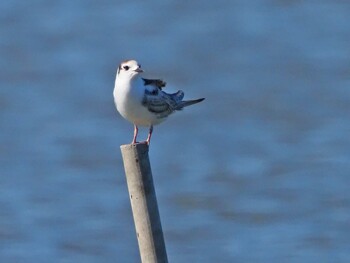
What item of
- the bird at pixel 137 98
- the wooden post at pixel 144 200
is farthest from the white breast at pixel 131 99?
the wooden post at pixel 144 200

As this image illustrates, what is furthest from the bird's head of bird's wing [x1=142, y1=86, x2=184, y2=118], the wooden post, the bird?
the wooden post

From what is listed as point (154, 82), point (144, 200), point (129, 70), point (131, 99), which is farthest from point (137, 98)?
point (144, 200)

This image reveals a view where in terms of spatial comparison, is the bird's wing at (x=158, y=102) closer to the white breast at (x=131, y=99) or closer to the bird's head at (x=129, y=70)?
the white breast at (x=131, y=99)

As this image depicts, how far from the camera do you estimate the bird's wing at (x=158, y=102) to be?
344 inches

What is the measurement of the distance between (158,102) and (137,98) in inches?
8.8

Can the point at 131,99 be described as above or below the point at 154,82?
below

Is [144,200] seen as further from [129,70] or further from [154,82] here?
[154,82]

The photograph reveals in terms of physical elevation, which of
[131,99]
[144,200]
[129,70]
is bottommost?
[144,200]

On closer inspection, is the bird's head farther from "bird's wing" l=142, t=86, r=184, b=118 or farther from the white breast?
"bird's wing" l=142, t=86, r=184, b=118

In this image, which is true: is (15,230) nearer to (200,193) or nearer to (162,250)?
(200,193)

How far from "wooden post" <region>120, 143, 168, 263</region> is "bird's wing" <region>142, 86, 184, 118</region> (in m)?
1.20

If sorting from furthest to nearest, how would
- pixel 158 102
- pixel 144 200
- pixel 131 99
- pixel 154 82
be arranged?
pixel 154 82 < pixel 158 102 < pixel 131 99 < pixel 144 200

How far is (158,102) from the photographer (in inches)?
348

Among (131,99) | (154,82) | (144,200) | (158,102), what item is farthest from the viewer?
(154,82)
